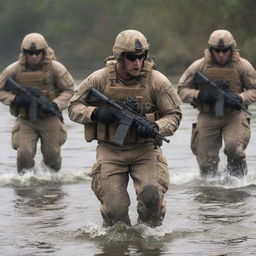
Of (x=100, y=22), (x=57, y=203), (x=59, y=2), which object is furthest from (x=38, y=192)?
(x=59, y=2)

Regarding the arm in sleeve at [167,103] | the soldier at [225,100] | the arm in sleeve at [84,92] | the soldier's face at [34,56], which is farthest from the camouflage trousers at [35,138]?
the arm in sleeve at [167,103]

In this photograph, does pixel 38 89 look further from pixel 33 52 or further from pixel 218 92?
pixel 218 92

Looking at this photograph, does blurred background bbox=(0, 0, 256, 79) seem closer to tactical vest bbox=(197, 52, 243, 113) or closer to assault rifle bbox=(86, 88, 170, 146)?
tactical vest bbox=(197, 52, 243, 113)

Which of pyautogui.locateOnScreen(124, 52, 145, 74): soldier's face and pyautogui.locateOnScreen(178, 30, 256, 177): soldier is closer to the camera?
pyautogui.locateOnScreen(124, 52, 145, 74): soldier's face

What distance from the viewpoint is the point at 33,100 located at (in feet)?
47.2

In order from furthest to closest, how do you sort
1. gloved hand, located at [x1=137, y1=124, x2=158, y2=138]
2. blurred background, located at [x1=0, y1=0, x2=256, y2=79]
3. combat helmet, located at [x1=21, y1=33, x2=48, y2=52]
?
blurred background, located at [x1=0, y1=0, x2=256, y2=79]
combat helmet, located at [x1=21, y1=33, x2=48, y2=52]
gloved hand, located at [x1=137, y1=124, x2=158, y2=138]

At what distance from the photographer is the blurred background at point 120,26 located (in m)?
52.0

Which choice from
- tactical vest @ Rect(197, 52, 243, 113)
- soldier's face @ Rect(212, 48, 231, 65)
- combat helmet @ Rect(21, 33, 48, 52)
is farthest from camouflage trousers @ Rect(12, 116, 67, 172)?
soldier's face @ Rect(212, 48, 231, 65)

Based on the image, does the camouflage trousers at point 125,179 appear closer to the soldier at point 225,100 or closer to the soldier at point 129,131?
the soldier at point 129,131

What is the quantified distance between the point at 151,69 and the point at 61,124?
4.85m

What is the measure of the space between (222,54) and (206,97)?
0.54 meters

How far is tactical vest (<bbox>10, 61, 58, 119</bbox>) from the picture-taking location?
14.5m

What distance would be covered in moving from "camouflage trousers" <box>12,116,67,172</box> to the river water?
283mm

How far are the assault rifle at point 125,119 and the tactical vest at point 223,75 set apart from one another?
13.1 ft
